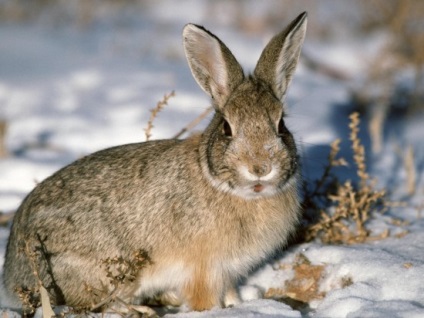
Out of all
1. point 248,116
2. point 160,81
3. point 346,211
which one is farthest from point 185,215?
point 160,81

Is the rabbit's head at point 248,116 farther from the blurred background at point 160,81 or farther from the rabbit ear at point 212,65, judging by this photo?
the blurred background at point 160,81

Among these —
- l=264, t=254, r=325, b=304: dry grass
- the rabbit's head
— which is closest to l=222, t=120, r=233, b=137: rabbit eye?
the rabbit's head

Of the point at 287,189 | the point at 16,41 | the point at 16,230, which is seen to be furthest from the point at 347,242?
the point at 16,41

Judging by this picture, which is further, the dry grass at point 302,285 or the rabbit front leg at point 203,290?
the dry grass at point 302,285

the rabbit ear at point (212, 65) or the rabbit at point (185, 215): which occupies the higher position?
the rabbit ear at point (212, 65)

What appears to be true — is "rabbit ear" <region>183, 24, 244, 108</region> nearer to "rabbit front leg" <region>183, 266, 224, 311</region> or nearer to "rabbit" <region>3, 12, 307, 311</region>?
"rabbit" <region>3, 12, 307, 311</region>

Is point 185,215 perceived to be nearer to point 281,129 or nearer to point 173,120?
point 281,129

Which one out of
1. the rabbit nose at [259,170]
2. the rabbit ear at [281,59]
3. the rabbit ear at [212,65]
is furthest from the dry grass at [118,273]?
the rabbit ear at [281,59]

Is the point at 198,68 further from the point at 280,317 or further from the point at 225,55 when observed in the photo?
the point at 280,317
